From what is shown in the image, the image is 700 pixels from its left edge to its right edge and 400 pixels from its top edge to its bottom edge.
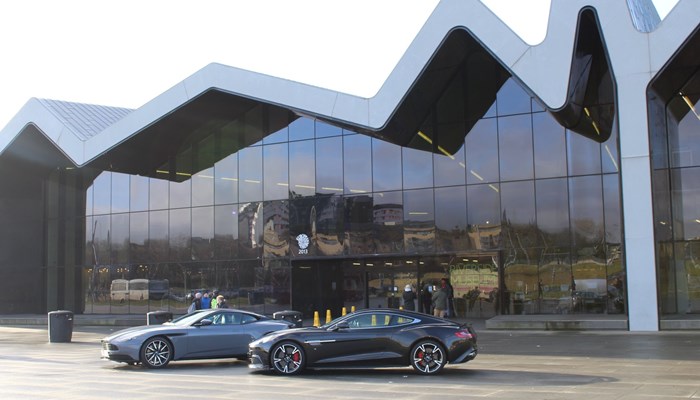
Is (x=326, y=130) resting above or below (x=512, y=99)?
below

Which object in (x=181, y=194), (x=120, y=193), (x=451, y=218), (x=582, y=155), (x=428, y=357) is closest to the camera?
(x=428, y=357)

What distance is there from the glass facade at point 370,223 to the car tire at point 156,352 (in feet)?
55.2

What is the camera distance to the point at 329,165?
1345 inches

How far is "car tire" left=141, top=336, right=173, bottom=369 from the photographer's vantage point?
656 inches

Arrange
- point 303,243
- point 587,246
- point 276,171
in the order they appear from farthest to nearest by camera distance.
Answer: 1. point 276,171
2. point 303,243
3. point 587,246

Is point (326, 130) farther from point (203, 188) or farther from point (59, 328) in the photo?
point (59, 328)

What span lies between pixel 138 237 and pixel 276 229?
8.27 metres

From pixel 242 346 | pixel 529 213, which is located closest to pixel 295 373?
pixel 242 346

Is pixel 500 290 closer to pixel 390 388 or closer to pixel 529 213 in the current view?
pixel 529 213

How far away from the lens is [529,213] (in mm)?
30219

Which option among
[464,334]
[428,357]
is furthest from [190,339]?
[464,334]

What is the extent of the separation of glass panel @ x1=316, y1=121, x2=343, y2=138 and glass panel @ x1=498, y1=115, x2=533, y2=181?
7215mm

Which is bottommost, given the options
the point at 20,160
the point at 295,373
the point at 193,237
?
the point at 295,373

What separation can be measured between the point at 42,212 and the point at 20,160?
3.41 meters
